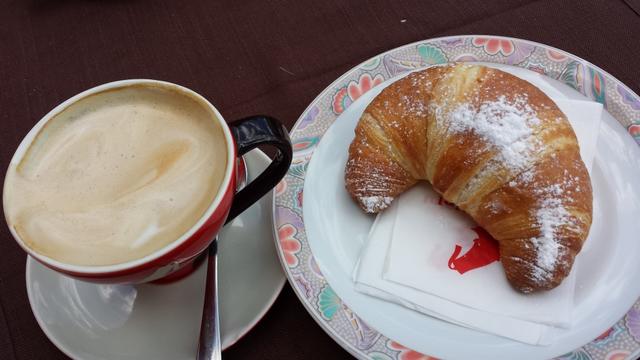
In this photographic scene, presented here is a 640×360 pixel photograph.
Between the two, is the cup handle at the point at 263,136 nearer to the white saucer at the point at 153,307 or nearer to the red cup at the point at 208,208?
the red cup at the point at 208,208

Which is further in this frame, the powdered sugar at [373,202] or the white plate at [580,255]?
the powdered sugar at [373,202]

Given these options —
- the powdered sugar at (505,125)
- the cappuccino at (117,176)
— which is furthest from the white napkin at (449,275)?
the cappuccino at (117,176)

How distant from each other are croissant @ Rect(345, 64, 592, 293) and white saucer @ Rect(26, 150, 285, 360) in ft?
0.65

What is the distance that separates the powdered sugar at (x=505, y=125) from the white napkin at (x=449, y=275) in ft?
0.39

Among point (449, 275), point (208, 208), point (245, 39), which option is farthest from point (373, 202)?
point (245, 39)

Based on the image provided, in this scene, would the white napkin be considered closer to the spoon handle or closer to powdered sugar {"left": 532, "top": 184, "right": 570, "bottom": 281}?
powdered sugar {"left": 532, "top": 184, "right": 570, "bottom": 281}

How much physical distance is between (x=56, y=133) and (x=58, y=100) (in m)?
0.43

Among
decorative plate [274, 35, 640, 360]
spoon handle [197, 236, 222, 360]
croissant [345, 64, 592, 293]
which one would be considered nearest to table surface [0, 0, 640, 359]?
decorative plate [274, 35, 640, 360]

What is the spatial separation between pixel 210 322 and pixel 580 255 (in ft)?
1.71

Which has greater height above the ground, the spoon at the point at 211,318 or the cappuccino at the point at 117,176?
the cappuccino at the point at 117,176

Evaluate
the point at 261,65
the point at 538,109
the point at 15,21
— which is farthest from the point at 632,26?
the point at 15,21

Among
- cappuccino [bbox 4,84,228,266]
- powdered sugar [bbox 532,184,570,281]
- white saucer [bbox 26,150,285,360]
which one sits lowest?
white saucer [bbox 26,150,285,360]

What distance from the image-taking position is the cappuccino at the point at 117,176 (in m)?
0.58

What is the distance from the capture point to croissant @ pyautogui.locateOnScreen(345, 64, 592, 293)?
26.7 inches
